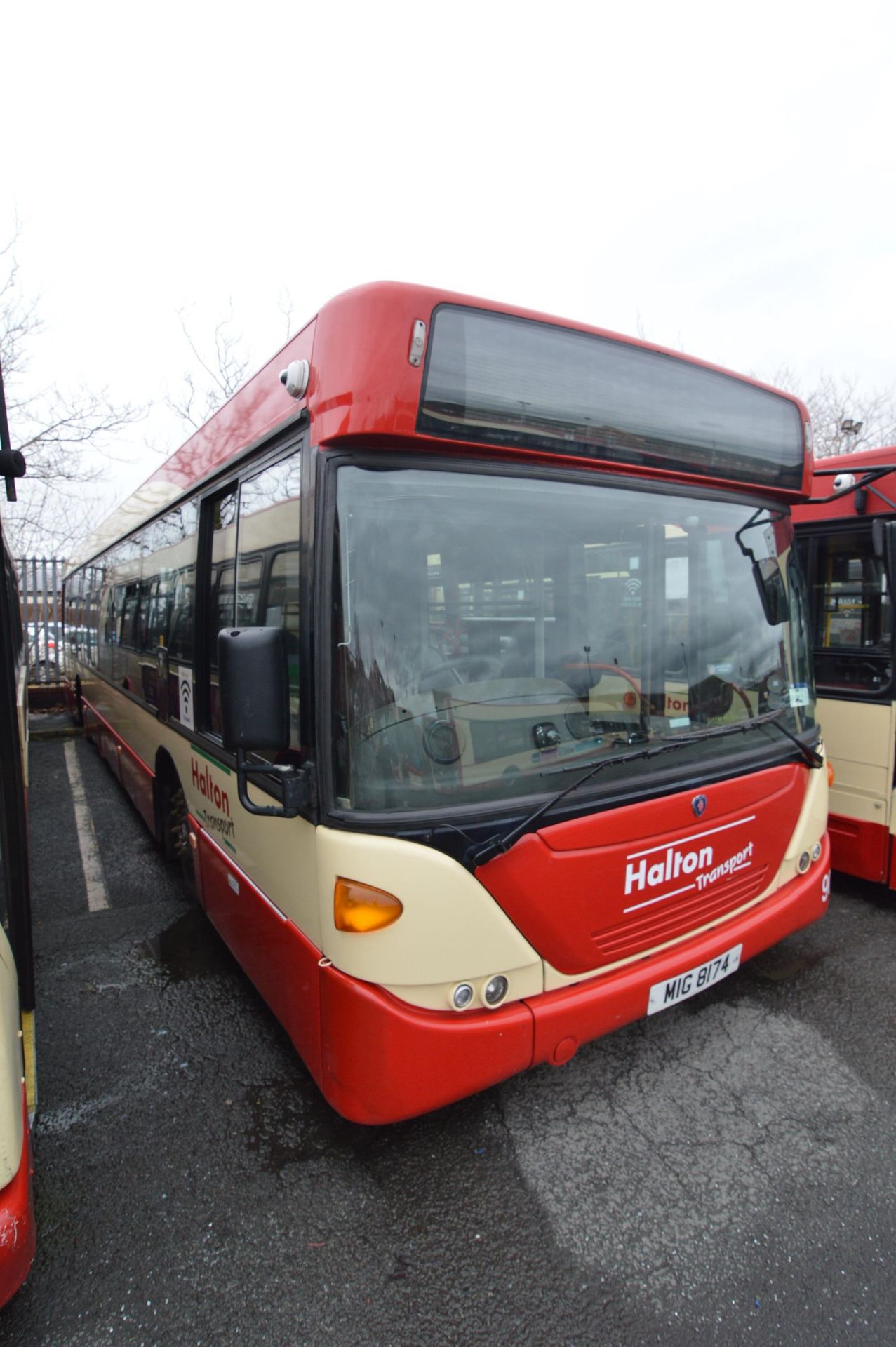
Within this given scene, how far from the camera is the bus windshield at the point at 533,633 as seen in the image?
6.88 feet

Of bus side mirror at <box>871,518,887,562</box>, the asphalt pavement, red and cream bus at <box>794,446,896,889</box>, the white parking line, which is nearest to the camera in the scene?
the asphalt pavement

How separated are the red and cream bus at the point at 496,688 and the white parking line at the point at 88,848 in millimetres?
Answer: 2273

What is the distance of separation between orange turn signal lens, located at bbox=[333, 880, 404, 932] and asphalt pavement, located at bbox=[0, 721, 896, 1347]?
1013mm

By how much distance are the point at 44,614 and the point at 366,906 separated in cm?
1360

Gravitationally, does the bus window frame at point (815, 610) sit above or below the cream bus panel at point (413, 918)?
above

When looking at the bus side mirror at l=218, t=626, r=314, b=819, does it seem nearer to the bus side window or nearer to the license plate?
the bus side window

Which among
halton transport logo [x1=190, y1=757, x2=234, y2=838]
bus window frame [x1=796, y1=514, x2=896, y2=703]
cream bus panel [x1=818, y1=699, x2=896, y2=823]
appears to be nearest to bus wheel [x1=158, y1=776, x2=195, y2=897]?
halton transport logo [x1=190, y1=757, x2=234, y2=838]

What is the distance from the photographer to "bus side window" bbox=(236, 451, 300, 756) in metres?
2.30

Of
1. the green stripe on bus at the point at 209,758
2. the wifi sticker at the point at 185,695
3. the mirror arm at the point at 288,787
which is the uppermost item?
the wifi sticker at the point at 185,695

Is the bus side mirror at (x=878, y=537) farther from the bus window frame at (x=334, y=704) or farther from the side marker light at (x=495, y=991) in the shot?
the side marker light at (x=495, y=991)

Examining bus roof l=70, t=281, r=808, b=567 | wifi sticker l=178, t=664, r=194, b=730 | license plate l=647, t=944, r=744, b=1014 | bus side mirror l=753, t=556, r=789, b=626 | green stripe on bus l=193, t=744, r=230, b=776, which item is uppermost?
bus roof l=70, t=281, r=808, b=567

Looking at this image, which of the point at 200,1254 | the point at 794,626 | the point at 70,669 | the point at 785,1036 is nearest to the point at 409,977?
the point at 200,1254

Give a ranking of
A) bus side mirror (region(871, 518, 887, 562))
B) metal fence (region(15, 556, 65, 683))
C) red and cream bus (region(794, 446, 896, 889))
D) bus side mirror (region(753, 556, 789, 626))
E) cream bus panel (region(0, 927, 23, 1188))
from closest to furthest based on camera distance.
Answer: cream bus panel (region(0, 927, 23, 1188)) → bus side mirror (region(753, 556, 789, 626)) → bus side mirror (region(871, 518, 887, 562)) → red and cream bus (region(794, 446, 896, 889)) → metal fence (region(15, 556, 65, 683))

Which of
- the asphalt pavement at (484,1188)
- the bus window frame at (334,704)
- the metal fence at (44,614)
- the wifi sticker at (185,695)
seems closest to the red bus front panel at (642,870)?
the bus window frame at (334,704)
